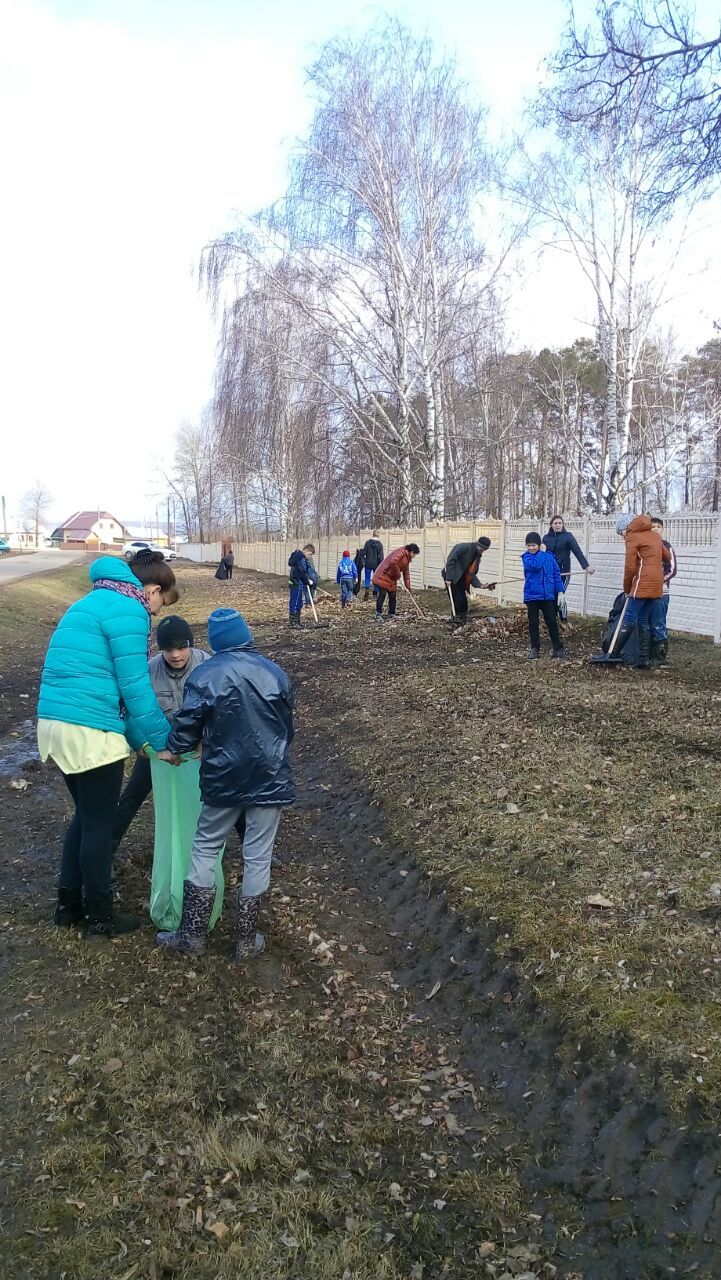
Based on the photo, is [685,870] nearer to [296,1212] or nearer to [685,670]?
[296,1212]

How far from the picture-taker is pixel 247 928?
4.04 metres

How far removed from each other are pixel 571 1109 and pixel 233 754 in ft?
6.43

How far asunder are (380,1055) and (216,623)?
2.03m

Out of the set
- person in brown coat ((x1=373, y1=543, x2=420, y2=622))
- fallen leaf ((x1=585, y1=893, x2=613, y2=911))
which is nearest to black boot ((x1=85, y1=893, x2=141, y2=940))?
fallen leaf ((x1=585, y1=893, x2=613, y2=911))

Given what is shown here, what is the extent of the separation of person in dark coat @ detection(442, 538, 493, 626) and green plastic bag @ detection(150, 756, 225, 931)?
32.6 ft

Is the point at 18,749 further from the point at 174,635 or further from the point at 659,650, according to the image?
the point at 659,650

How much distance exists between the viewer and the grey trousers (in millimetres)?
3891

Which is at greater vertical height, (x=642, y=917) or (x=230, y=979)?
(x=642, y=917)

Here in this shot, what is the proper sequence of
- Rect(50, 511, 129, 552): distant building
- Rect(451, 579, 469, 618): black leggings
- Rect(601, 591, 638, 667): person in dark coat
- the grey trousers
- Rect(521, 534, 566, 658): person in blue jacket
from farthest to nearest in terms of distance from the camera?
Rect(50, 511, 129, 552): distant building, Rect(451, 579, 469, 618): black leggings, Rect(521, 534, 566, 658): person in blue jacket, Rect(601, 591, 638, 667): person in dark coat, the grey trousers

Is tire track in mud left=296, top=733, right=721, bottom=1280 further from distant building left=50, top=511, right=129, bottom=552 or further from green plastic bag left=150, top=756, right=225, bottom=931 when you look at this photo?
distant building left=50, top=511, right=129, bottom=552

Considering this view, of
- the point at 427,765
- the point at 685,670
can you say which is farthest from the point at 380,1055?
the point at 685,670

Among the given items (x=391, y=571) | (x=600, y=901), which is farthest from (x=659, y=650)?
(x=391, y=571)

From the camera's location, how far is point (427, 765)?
6.55 meters

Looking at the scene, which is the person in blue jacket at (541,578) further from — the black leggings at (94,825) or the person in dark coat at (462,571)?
the black leggings at (94,825)
